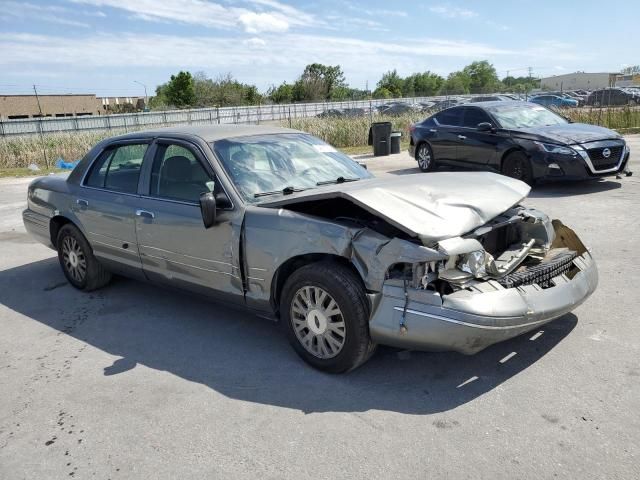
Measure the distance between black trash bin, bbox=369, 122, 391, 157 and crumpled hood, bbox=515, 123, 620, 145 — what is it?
24.5 ft

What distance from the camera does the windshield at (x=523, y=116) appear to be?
10.5 meters

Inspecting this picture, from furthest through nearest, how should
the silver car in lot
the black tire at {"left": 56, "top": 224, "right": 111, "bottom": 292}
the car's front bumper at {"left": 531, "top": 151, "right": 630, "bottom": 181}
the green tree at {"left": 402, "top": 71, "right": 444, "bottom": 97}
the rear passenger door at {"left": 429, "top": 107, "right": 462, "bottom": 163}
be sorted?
the green tree at {"left": 402, "top": 71, "right": 444, "bottom": 97} → the rear passenger door at {"left": 429, "top": 107, "right": 462, "bottom": 163} → the car's front bumper at {"left": 531, "top": 151, "right": 630, "bottom": 181} → the black tire at {"left": 56, "top": 224, "right": 111, "bottom": 292} → the silver car in lot

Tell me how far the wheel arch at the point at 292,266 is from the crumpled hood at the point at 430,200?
1.09ft

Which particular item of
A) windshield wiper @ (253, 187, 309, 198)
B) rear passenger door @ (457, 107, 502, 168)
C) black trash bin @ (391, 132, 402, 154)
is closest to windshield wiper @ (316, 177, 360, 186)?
windshield wiper @ (253, 187, 309, 198)

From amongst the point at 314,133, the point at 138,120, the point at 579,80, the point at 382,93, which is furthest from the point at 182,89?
the point at 579,80

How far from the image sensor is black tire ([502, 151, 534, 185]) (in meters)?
9.89

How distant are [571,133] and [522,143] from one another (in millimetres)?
852

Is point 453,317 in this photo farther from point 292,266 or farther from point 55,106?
point 55,106

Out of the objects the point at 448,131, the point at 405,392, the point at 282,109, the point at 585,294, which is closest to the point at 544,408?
the point at 405,392

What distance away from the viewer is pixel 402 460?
9.17 feet

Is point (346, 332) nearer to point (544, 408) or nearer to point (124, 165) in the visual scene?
point (544, 408)

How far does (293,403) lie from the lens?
11.2 feet

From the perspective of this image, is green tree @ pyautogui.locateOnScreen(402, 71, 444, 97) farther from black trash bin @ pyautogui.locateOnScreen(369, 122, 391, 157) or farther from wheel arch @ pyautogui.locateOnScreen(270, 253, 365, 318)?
wheel arch @ pyautogui.locateOnScreen(270, 253, 365, 318)

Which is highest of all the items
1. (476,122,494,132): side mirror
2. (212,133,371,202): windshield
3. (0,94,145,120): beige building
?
(212,133,371,202): windshield
